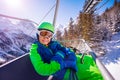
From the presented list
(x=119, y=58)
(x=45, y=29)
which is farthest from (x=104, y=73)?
(x=119, y=58)

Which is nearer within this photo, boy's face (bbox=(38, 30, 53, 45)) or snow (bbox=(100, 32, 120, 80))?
boy's face (bbox=(38, 30, 53, 45))

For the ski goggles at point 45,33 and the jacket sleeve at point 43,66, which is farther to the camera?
the ski goggles at point 45,33

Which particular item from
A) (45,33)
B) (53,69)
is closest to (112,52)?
(45,33)

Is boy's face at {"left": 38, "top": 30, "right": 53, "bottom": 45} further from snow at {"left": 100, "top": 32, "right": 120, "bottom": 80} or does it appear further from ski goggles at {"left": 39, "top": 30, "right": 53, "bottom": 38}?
snow at {"left": 100, "top": 32, "right": 120, "bottom": 80}

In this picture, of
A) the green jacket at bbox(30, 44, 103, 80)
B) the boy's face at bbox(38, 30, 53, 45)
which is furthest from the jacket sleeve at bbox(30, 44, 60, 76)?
the boy's face at bbox(38, 30, 53, 45)

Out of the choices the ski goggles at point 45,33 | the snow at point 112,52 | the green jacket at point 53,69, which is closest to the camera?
the green jacket at point 53,69

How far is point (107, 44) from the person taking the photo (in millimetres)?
42344

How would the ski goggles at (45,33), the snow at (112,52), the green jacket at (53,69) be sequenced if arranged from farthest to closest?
the snow at (112,52)
the ski goggles at (45,33)
the green jacket at (53,69)

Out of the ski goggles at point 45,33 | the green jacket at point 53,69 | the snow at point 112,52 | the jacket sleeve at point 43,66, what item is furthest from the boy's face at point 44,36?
the snow at point 112,52

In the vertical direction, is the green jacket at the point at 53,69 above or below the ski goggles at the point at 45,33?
below

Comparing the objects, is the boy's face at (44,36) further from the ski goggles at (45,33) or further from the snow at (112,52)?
the snow at (112,52)

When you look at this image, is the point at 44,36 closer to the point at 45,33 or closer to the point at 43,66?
the point at 45,33

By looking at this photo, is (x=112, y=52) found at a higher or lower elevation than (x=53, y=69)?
lower

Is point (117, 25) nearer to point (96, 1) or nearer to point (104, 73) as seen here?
point (96, 1)
